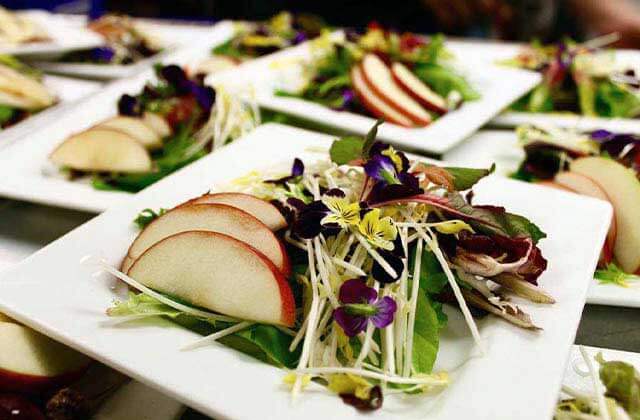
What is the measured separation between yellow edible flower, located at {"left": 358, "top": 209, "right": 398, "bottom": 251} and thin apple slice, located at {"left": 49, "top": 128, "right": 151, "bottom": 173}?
3.28 ft

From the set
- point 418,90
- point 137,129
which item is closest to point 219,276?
point 137,129

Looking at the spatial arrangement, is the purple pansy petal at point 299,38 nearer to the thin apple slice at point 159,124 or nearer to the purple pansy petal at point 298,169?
the thin apple slice at point 159,124

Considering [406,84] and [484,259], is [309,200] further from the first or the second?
[406,84]

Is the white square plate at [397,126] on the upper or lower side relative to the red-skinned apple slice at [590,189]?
upper

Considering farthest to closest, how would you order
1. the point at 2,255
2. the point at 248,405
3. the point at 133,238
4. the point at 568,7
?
the point at 568,7 < the point at 2,255 < the point at 133,238 < the point at 248,405

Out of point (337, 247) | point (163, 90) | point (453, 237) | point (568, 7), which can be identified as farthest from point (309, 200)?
point (568, 7)

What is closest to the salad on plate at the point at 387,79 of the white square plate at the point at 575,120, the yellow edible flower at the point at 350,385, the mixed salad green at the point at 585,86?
the white square plate at the point at 575,120

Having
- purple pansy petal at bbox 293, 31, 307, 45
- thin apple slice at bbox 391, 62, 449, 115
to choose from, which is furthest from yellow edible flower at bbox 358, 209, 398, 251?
purple pansy petal at bbox 293, 31, 307, 45

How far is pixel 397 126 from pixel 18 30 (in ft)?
6.28

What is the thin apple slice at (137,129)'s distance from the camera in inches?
84.5

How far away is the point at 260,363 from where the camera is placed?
Answer: 43.7 inches

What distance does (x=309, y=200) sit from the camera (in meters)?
1.43

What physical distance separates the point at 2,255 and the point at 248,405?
1027mm

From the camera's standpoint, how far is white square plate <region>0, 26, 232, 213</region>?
1771 mm
